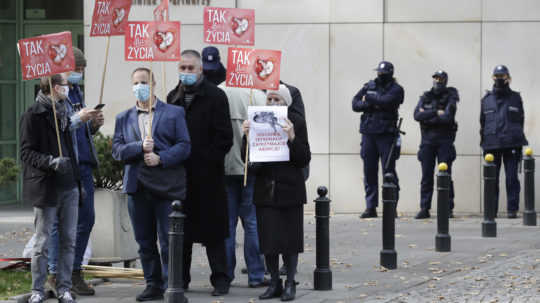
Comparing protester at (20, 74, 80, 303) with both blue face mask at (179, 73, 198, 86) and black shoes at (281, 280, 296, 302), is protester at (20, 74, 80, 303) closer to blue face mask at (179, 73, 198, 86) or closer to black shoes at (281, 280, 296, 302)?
blue face mask at (179, 73, 198, 86)

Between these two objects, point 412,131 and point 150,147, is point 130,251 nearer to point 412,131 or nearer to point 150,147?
point 150,147

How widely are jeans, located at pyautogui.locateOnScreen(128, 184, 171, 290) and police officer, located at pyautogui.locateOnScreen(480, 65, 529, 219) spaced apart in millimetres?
8162

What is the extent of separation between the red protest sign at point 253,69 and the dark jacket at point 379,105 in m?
6.03

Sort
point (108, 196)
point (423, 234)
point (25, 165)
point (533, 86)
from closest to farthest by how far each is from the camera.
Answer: point (25, 165) → point (108, 196) → point (423, 234) → point (533, 86)

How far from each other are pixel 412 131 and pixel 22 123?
965cm

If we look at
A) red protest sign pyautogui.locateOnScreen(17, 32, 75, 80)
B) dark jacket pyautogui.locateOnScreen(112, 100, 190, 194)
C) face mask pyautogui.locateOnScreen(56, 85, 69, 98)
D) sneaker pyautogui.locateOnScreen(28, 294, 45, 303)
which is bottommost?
sneaker pyautogui.locateOnScreen(28, 294, 45, 303)

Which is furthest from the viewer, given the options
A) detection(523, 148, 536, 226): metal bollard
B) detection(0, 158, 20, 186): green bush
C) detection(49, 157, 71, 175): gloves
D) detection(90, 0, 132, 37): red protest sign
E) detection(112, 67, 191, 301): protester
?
detection(523, 148, 536, 226): metal bollard

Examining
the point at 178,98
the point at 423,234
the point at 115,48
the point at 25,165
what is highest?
the point at 115,48

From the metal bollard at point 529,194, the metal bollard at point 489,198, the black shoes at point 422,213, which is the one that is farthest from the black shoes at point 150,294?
the black shoes at point 422,213

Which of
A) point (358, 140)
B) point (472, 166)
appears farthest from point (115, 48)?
point (472, 166)

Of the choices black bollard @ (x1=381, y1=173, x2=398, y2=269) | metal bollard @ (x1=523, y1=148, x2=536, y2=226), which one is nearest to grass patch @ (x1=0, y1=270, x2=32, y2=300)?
black bollard @ (x1=381, y1=173, x2=398, y2=269)

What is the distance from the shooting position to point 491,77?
17047mm

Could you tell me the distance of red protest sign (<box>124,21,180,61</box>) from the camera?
9305mm

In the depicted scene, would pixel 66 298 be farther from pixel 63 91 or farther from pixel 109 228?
pixel 109 228
